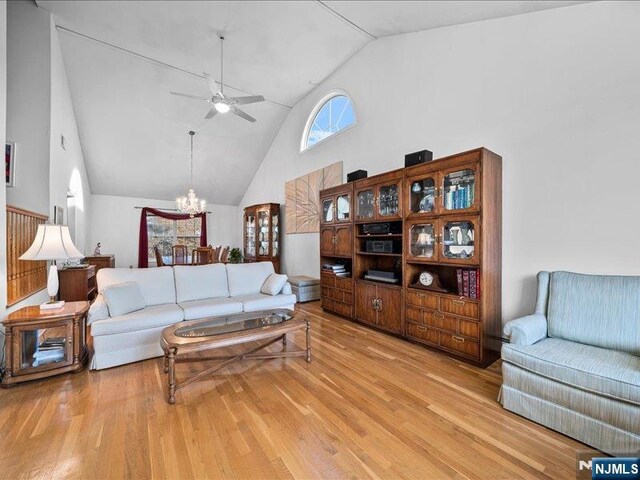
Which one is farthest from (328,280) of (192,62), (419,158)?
(192,62)

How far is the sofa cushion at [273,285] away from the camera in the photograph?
3717 millimetres

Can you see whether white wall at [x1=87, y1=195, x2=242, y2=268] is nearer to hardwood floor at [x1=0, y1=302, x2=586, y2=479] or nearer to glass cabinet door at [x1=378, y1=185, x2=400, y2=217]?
hardwood floor at [x1=0, y1=302, x2=586, y2=479]

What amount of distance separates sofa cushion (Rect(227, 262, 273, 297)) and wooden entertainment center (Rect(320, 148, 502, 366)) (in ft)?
3.79

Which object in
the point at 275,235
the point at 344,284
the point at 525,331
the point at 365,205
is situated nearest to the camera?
the point at 525,331

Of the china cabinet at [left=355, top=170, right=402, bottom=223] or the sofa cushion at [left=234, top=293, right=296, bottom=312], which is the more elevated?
the china cabinet at [left=355, top=170, right=402, bottom=223]

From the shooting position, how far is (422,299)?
3008 millimetres

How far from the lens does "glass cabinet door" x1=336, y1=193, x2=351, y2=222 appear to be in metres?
4.03

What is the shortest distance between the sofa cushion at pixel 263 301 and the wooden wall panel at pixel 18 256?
210 centimetres

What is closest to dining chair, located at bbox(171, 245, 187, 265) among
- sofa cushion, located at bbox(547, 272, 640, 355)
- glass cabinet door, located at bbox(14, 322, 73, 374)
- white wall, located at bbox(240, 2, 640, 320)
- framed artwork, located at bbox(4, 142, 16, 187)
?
framed artwork, located at bbox(4, 142, 16, 187)

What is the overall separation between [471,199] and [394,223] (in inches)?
40.2

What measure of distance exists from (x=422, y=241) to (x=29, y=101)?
4.95m

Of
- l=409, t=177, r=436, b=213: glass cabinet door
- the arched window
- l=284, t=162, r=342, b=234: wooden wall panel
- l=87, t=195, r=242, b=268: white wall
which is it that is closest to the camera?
l=409, t=177, r=436, b=213: glass cabinet door

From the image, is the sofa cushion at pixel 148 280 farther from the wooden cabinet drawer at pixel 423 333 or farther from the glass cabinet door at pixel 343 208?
the wooden cabinet drawer at pixel 423 333

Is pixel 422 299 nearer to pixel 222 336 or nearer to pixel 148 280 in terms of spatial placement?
pixel 222 336
